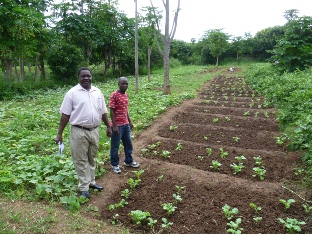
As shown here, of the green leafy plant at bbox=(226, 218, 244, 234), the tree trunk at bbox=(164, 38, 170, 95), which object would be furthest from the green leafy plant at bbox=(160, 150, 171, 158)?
the tree trunk at bbox=(164, 38, 170, 95)

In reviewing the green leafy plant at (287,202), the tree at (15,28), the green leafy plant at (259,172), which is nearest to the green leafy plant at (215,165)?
the green leafy plant at (259,172)

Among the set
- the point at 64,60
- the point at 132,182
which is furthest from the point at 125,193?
the point at 64,60

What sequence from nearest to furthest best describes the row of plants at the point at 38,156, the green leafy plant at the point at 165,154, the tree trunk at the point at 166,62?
1. the row of plants at the point at 38,156
2. the green leafy plant at the point at 165,154
3. the tree trunk at the point at 166,62

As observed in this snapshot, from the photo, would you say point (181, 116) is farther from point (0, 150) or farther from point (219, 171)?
point (0, 150)

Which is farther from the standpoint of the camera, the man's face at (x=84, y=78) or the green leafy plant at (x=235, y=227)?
the man's face at (x=84, y=78)

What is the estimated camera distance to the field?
333 cm

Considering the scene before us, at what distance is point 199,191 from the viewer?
13.6 ft

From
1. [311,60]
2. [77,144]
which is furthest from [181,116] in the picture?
[311,60]

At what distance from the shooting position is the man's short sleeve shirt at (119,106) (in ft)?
14.8

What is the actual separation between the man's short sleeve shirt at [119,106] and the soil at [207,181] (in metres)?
1.01

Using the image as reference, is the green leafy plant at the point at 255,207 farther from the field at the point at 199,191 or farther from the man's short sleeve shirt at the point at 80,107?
the man's short sleeve shirt at the point at 80,107

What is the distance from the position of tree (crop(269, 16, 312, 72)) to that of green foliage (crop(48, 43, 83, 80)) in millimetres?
12740

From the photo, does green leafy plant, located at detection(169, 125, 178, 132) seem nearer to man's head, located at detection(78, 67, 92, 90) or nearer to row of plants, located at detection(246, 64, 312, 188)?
row of plants, located at detection(246, 64, 312, 188)

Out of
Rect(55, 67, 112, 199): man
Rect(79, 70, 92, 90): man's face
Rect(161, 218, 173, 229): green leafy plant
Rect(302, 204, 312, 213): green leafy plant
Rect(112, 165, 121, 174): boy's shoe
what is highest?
Rect(79, 70, 92, 90): man's face
